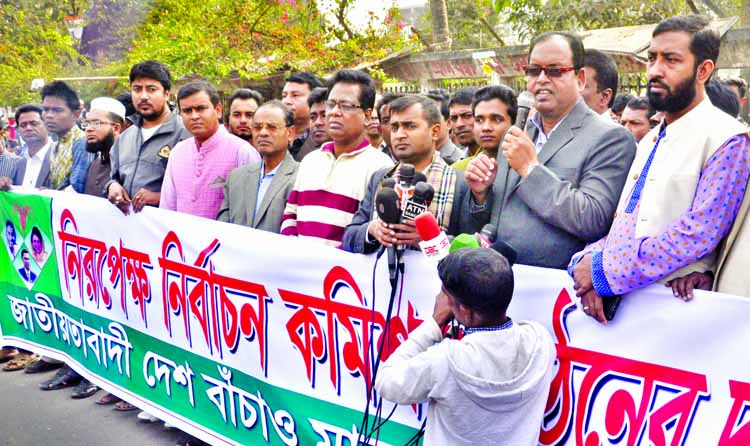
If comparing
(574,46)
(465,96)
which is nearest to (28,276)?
(465,96)

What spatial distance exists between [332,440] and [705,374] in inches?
69.4

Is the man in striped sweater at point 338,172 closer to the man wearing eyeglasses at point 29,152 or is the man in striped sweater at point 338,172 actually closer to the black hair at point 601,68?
the black hair at point 601,68

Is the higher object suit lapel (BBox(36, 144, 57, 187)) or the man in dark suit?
suit lapel (BBox(36, 144, 57, 187))

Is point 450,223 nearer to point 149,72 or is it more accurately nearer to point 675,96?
point 675,96

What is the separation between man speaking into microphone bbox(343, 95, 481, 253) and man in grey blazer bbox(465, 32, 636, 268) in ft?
0.73

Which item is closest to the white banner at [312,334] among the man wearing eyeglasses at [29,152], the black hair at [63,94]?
the man wearing eyeglasses at [29,152]

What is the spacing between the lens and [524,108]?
11.1ft

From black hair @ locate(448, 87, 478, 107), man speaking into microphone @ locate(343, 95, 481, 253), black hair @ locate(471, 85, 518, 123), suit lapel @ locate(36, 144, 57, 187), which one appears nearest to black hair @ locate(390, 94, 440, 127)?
man speaking into microphone @ locate(343, 95, 481, 253)

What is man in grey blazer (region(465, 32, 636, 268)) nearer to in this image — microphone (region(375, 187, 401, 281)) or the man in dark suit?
microphone (region(375, 187, 401, 281))

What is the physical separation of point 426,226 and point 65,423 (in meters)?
3.32

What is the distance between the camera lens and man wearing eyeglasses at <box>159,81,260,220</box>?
16.5ft

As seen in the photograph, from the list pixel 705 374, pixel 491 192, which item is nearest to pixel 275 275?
pixel 491 192

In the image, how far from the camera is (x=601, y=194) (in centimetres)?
295

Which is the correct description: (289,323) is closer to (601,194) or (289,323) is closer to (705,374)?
(601,194)
